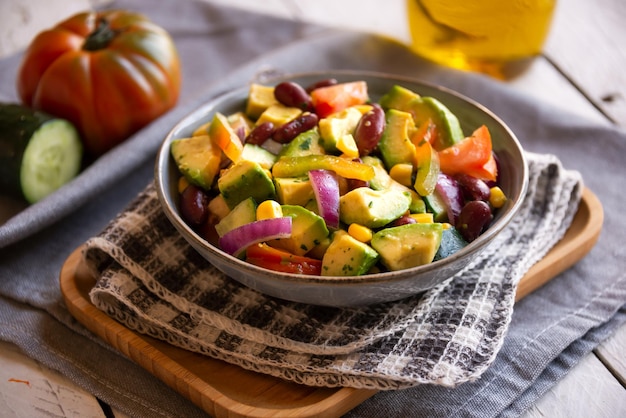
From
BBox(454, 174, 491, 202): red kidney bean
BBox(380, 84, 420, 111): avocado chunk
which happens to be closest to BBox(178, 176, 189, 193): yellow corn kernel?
BBox(380, 84, 420, 111): avocado chunk

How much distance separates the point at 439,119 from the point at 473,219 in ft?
1.20

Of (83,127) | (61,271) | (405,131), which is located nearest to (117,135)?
(83,127)

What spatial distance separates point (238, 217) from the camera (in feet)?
5.79

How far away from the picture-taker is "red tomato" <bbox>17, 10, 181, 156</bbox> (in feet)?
8.27

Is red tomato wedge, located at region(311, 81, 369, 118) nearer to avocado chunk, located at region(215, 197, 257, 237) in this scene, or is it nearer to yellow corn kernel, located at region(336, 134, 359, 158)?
yellow corn kernel, located at region(336, 134, 359, 158)

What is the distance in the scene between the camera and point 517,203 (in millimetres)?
1778

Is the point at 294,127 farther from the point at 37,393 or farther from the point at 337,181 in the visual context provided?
the point at 37,393

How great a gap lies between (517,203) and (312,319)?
1.86ft

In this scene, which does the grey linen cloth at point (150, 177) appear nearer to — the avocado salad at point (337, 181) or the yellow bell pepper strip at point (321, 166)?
the avocado salad at point (337, 181)

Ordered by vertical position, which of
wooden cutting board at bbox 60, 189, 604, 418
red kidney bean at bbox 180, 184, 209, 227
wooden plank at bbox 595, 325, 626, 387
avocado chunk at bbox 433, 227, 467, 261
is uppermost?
red kidney bean at bbox 180, 184, 209, 227

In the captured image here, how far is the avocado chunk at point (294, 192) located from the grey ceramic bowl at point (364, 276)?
0.21 metres

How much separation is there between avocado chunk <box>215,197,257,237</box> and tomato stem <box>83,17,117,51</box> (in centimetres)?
115

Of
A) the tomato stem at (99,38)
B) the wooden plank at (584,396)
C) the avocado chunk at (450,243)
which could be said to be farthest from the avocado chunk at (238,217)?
the tomato stem at (99,38)

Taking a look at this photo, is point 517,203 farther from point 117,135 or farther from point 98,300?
point 117,135
